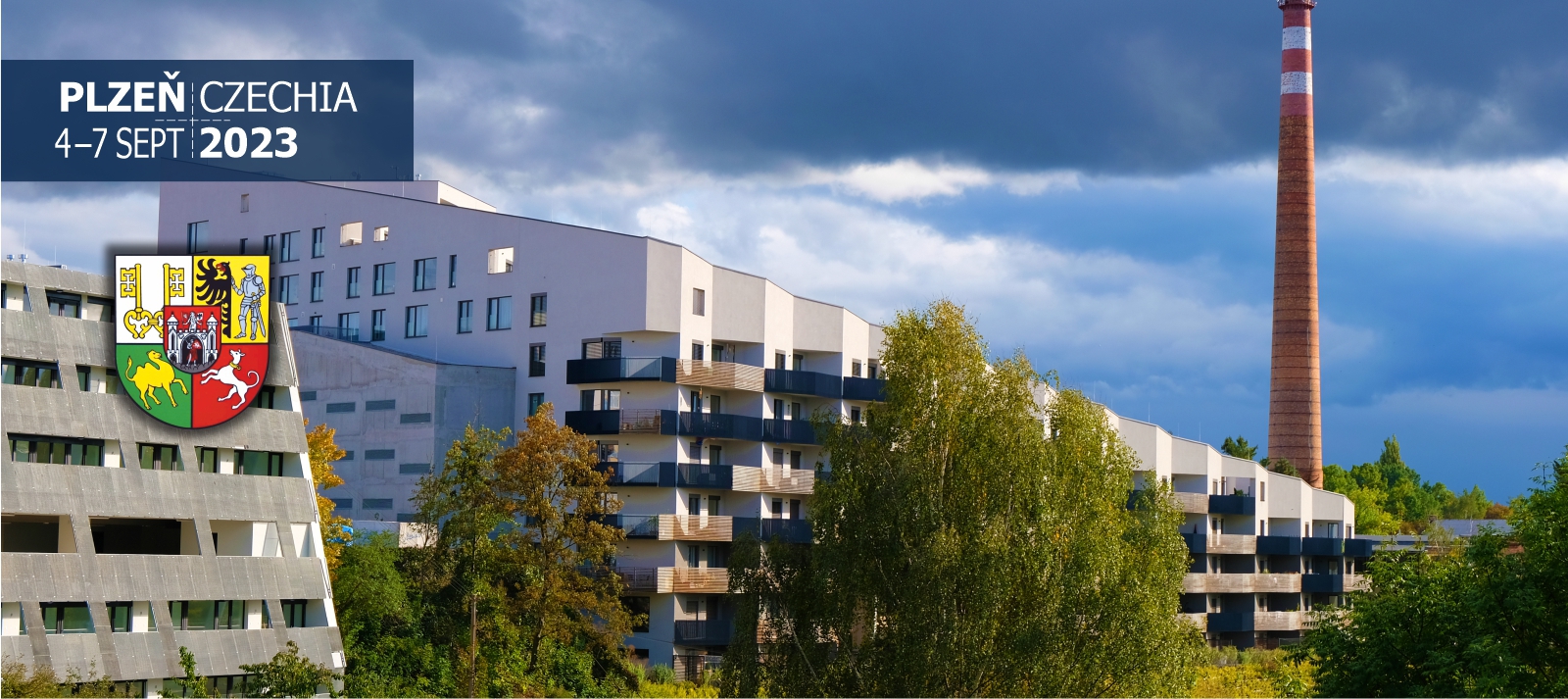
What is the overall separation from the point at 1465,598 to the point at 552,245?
58387 millimetres

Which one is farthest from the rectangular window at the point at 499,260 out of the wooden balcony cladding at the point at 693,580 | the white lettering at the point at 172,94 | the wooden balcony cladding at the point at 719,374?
the white lettering at the point at 172,94

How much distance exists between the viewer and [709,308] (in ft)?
278

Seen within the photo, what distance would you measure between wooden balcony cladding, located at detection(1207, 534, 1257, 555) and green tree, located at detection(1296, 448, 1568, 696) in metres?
→ 70.1

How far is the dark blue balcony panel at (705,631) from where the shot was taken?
261 ft

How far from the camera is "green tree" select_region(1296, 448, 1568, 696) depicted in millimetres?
32906

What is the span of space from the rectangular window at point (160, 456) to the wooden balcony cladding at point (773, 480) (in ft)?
107

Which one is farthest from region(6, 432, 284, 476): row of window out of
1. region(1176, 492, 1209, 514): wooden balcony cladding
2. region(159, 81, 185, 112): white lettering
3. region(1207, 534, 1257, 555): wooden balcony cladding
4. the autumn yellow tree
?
region(1207, 534, 1257, 555): wooden balcony cladding

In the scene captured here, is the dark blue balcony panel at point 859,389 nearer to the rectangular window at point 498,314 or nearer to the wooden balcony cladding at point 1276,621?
the rectangular window at point 498,314

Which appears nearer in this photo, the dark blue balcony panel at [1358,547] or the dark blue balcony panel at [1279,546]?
the dark blue balcony panel at [1279,546]

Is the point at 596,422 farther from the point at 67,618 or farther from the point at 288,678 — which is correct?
the point at 288,678

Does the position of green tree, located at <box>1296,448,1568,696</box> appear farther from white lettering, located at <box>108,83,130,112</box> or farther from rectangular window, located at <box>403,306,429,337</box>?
rectangular window, located at <box>403,306,429,337</box>

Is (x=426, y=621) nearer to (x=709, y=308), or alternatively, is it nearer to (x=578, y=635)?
Result: (x=578, y=635)

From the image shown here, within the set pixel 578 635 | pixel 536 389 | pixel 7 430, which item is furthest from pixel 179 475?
pixel 536 389

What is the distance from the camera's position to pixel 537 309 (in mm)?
86000
